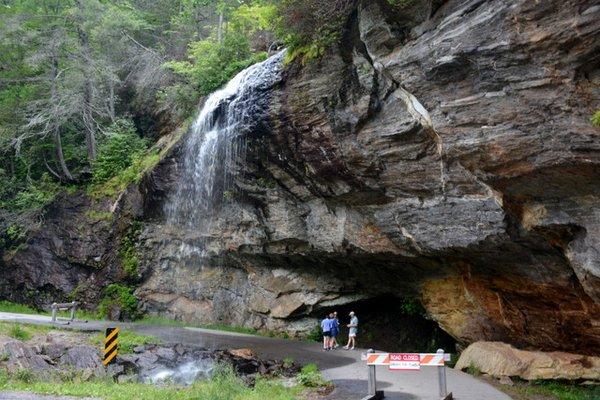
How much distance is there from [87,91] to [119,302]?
36.3ft

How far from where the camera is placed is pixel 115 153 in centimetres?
2531

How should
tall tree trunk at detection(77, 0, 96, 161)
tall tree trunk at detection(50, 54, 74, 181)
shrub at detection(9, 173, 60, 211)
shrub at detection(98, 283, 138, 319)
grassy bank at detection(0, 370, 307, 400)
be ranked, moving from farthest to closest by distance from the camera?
tall tree trunk at detection(77, 0, 96, 161) → shrub at detection(9, 173, 60, 211) → tall tree trunk at detection(50, 54, 74, 181) → shrub at detection(98, 283, 138, 319) → grassy bank at detection(0, 370, 307, 400)

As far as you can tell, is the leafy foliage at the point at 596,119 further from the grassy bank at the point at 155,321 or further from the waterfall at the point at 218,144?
the grassy bank at the point at 155,321

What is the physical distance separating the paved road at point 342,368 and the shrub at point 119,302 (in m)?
2.38

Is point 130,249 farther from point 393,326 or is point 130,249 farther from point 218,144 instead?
point 393,326

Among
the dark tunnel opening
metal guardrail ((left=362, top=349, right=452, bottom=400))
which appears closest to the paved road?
metal guardrail ((left=362, top=349, right=452, bottom=400))

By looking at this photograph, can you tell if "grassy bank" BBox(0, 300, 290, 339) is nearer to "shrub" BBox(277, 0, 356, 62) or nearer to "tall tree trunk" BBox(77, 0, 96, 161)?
"tall tree trunk" BBox(77, 0, 96, 161)

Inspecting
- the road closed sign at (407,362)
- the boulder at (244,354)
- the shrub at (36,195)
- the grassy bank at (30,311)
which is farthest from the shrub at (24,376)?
the shrub at (36,195)

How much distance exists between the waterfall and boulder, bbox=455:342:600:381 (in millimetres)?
8714

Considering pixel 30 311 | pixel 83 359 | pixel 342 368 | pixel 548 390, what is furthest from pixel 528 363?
pixel 30 311

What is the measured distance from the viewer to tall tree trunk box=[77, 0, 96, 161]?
25.0m

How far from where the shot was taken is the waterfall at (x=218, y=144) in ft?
50.9

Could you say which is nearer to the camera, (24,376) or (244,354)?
(24,376)

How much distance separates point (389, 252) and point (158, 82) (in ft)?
55.3
